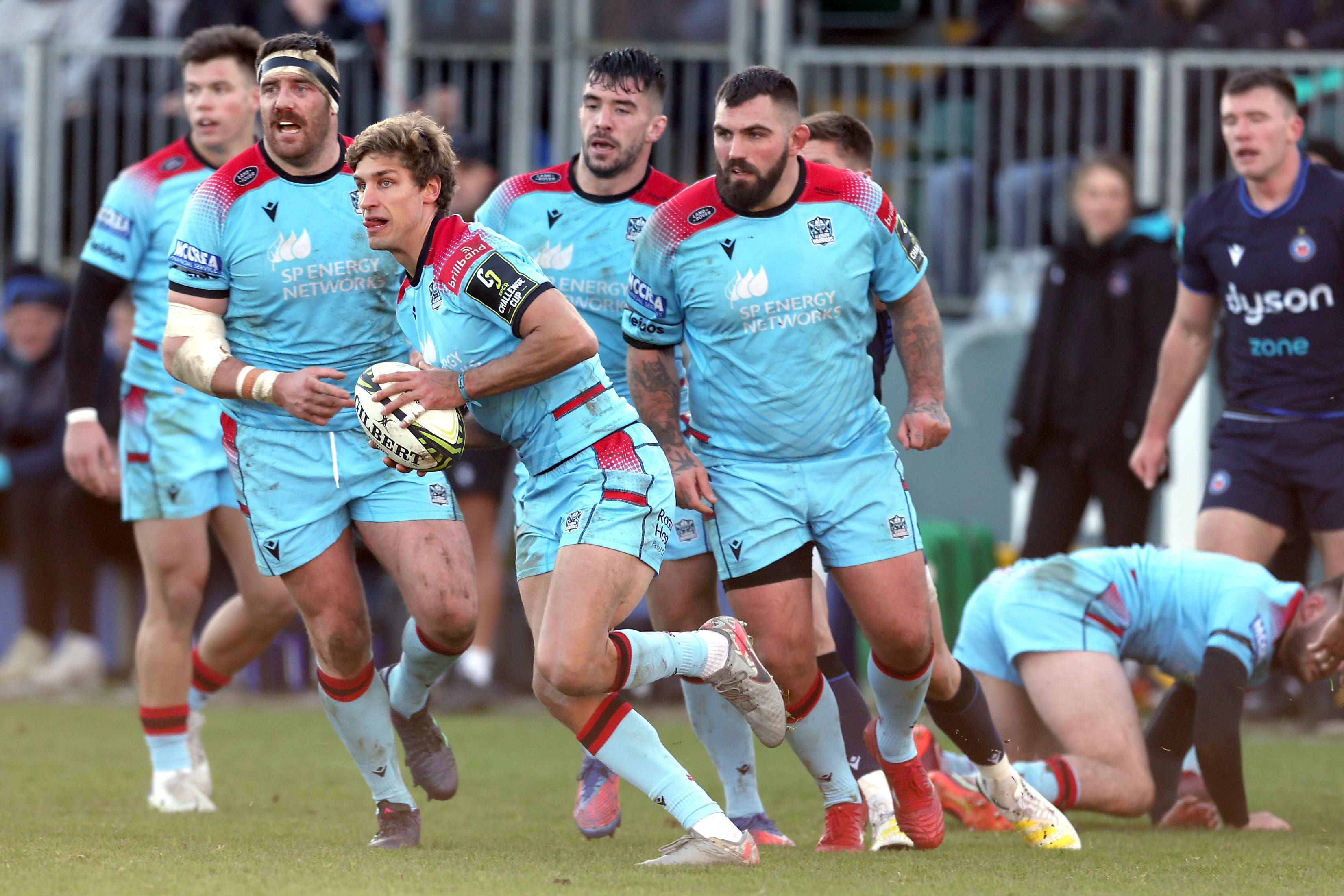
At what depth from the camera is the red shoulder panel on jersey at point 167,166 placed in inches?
262

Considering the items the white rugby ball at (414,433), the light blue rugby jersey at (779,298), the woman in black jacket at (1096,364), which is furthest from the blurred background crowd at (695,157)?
the white rugby ball at (414,433)

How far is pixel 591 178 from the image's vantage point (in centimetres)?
608

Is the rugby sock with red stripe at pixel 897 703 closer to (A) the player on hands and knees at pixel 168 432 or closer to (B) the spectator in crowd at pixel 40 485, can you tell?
(A) the player on hands and knees at pixel 168 432

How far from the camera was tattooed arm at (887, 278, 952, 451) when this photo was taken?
546 centimetres

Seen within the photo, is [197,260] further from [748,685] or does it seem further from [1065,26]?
[1065,26]

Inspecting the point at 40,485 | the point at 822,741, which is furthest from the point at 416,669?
the point at 40,485

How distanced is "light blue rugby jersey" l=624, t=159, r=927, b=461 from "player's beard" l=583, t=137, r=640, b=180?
21.6 inches

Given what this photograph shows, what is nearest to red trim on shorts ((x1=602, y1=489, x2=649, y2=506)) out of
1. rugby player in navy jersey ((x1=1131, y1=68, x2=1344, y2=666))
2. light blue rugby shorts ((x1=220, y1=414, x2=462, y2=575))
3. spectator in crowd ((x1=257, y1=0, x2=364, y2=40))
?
light blue rugby shorts ((x1=220, y1=414, x2=462, y2=575))

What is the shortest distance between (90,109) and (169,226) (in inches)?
217

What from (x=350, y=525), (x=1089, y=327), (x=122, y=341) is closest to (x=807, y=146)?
(x=350, y=525)

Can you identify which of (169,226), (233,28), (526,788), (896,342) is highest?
(233,28)

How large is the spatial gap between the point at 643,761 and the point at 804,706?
2.55 ft

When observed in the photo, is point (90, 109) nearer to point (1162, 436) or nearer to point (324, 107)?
point (324, 107)

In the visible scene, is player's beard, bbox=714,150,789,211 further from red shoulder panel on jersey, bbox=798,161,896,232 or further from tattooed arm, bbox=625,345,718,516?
tattooed arm, bbox=625,345,718,516
